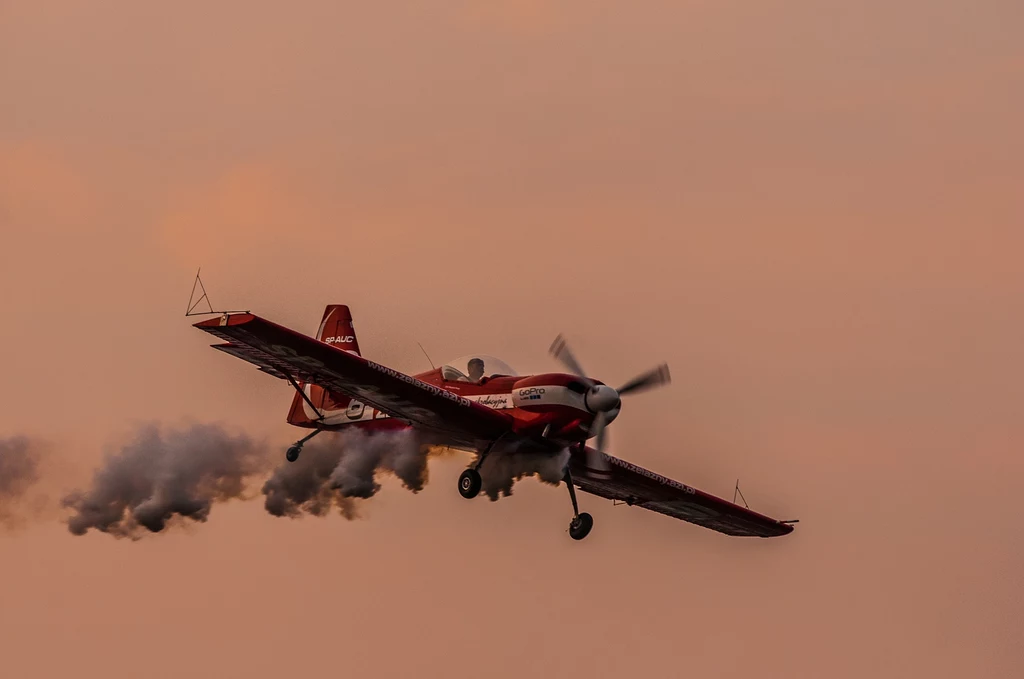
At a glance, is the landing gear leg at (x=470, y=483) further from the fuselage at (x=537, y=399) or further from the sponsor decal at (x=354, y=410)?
the sponsor decal at (x=354, y=410)

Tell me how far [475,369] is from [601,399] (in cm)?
325

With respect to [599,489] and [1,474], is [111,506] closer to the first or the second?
[1,474]

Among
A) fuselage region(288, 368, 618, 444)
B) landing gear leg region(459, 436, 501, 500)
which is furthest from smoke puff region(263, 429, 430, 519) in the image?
landing gear leg region(459, 436, 501, 500)

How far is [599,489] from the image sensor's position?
41.9 meters

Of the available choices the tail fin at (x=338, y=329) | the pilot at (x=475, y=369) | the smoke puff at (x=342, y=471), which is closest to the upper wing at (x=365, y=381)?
the pilot at (x=475, y=369)

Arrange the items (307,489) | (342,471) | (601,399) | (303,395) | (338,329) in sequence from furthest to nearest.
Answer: (338,329) < (307,489) < (342,471) < (303,395) < (601,399)

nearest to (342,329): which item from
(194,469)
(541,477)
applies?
(194,469)

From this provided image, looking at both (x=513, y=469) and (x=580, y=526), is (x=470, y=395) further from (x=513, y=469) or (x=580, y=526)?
(x=580, y=526)

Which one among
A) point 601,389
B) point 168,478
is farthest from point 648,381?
point 168,478

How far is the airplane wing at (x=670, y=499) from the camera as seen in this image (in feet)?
132

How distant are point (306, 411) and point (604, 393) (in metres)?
9.26

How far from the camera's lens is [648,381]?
3628cm

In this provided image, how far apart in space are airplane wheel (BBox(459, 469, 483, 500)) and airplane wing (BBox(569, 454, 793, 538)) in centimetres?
371

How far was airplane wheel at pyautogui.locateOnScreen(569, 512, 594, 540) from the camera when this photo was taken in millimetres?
36500
